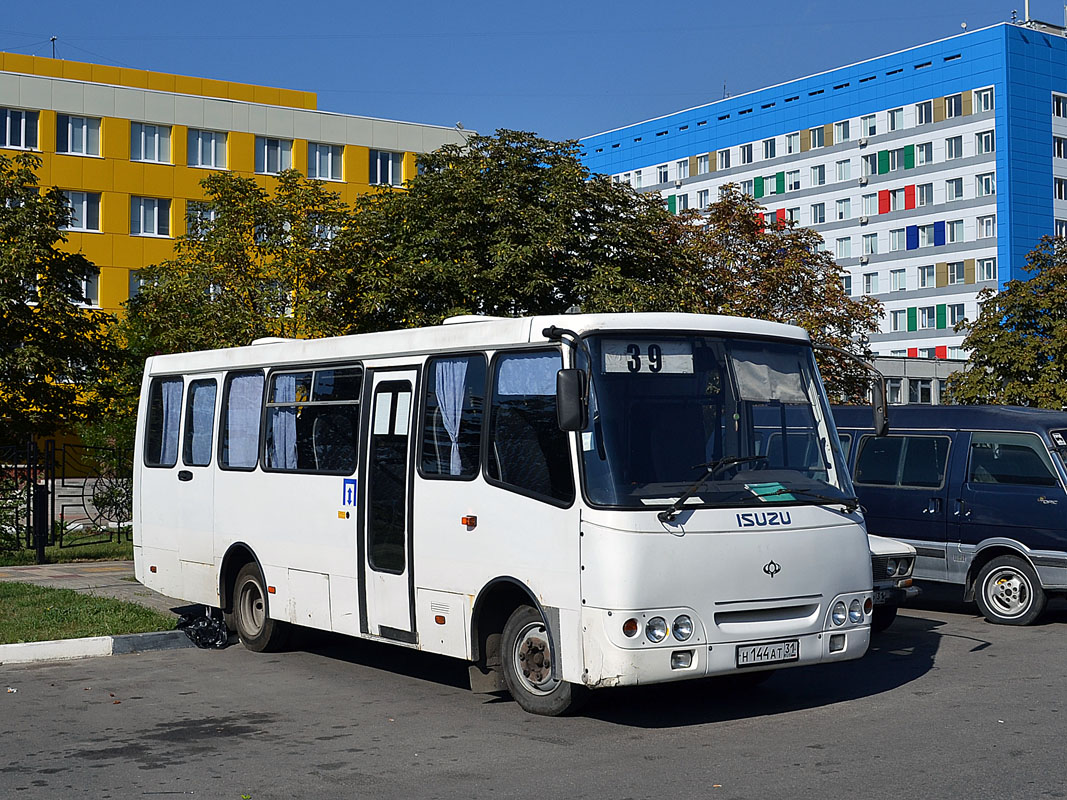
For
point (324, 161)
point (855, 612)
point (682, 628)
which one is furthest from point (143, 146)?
point (682, 628)

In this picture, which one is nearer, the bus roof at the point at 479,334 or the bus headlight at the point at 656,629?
the bus headlight at the point at 656,629

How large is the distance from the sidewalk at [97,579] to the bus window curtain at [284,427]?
133 inches

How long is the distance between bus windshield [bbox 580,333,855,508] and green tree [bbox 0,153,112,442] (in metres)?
15.8

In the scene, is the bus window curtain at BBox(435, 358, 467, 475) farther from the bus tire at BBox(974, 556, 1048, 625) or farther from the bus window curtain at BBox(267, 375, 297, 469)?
the bus tire at BBox(974, 556, 1048, 625)

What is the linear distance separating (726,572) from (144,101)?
55100 mm

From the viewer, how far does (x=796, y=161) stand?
8350 cm

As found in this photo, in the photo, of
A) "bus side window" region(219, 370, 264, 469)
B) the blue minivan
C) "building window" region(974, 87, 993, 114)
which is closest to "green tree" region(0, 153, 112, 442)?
"bus side window" region(219, 370, 264, 469)

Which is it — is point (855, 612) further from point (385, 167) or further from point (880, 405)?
point (385, 167)

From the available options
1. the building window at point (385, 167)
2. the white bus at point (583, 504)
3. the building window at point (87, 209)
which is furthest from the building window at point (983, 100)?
the white bus at point (583, 504)

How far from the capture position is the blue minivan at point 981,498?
45.5 ft

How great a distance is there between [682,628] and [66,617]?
24.4 ft

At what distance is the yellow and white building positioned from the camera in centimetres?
5641

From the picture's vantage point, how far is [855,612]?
925 cm

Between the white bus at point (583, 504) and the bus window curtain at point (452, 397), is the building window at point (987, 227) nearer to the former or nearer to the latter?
the white bus at point (583, 504)
